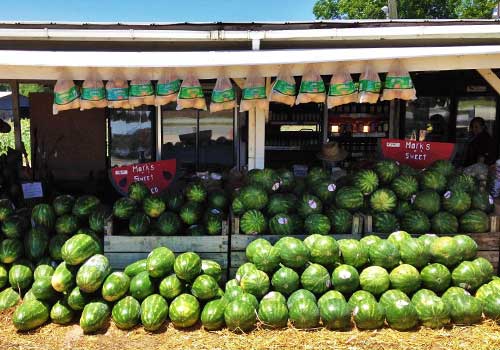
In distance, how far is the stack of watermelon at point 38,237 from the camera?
4.48 meters

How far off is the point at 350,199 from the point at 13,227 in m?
3.64

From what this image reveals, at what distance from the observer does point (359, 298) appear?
4031 millimetres

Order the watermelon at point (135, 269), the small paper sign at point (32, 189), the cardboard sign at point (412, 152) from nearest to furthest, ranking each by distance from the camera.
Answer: the watermelon at point (135, 269) < the cardboard sign at point (412, 152) < the small paper sign at point (32, 189)

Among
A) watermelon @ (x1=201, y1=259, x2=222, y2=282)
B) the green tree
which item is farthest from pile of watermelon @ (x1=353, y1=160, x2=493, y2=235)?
the green tree

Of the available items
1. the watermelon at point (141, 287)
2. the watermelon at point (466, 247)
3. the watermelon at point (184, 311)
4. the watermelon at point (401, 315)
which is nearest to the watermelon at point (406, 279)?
the watermelon at point (401, 315)

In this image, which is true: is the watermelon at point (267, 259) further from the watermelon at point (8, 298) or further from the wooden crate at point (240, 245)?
the watermelon at point (8, 298)

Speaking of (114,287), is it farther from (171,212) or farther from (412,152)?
(412,152)

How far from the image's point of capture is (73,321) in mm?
4215

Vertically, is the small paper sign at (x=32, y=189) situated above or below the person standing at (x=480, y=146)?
below

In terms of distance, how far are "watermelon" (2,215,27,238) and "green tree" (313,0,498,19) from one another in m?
28.6

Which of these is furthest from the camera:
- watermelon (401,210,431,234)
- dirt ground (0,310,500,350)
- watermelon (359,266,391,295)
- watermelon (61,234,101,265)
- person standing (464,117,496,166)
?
person standing (464,117,496,166)

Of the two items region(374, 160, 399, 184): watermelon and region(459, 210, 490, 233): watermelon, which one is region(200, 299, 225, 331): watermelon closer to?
region(374, 160, 399, 184): watermelon

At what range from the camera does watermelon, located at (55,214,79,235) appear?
15.3ft

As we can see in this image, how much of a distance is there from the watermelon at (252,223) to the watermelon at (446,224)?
1.81 m
